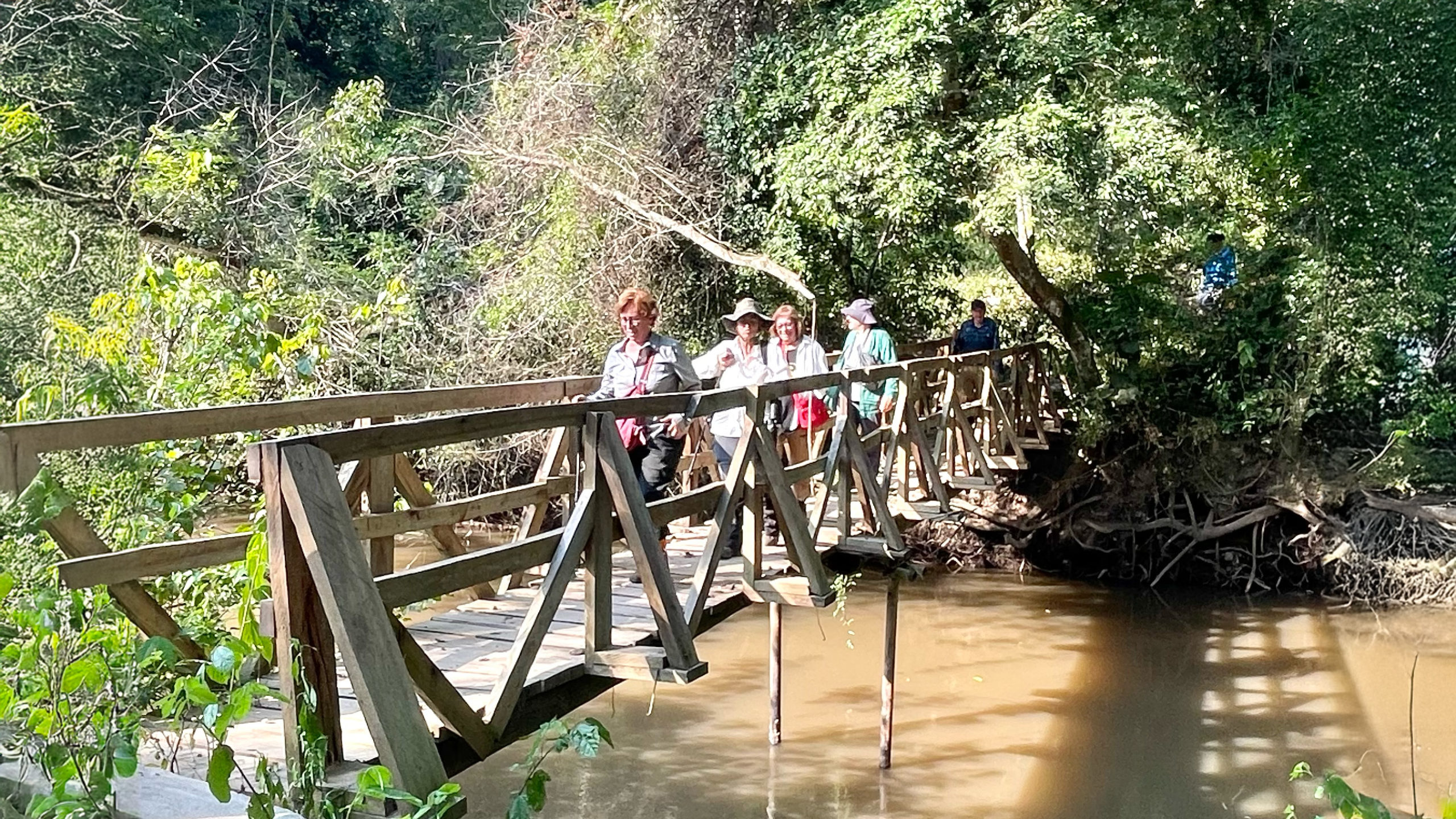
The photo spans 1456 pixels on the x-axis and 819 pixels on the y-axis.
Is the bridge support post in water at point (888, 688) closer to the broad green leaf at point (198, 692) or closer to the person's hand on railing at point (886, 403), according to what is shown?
the person's hand on railing at point (886, 403)

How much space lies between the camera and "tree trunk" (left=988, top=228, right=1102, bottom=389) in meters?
13.8

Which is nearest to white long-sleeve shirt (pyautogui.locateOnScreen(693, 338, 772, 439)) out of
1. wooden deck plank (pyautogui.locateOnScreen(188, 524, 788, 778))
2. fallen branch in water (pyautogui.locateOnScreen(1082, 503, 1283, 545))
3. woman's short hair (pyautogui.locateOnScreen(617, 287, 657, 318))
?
woman's short hair (pyautogui.locateOnScreen(617, 287, 657, 318))

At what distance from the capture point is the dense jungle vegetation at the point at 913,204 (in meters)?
11.6

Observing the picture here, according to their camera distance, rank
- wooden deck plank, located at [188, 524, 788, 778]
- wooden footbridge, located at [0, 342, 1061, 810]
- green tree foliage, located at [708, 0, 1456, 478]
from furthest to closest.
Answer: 1. green tree foliage, located at [708, 0, 1456, 478]
2. wooden deck plank, located at [188, 524, 788, 778]
3. wooden footbridge, located at [0, 342, 1061, 810]

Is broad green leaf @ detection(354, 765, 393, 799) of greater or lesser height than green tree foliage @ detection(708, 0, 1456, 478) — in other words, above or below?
below

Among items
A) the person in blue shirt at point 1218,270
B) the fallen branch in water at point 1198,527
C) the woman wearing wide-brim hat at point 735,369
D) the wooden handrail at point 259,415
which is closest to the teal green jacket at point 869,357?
the woman wearing wide-brim hat at point 735,369

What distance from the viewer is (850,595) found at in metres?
14.9

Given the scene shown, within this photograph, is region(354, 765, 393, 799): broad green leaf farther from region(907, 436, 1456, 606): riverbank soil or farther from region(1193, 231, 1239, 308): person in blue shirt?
region(1193, 231, 1239, 308): person in blue shirt

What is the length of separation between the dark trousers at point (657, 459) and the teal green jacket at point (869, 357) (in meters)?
2.73

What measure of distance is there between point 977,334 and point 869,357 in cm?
415

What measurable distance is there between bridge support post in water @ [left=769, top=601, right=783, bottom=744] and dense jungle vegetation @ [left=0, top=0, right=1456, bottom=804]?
416 centimetres

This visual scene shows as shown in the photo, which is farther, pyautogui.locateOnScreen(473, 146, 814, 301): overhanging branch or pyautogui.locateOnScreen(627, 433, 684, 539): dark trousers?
pyautogui.locateOnScreen(473, 146, 814, 301): overhanging branch

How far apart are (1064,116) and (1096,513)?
18.7 feet

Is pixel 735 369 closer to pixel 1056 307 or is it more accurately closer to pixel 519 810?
pixel 519 810
